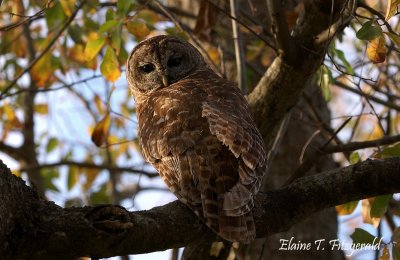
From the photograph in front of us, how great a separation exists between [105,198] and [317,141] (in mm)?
2237

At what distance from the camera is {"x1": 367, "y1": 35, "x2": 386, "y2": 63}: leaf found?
335 centimetres

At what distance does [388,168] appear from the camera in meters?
3.28

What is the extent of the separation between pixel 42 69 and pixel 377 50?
3.43 metres

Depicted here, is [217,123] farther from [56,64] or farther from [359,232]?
[56,64]

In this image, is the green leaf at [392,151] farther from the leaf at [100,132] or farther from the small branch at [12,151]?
the small branch at [12,151]

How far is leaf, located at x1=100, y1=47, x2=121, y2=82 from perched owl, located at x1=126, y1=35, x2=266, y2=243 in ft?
1.02

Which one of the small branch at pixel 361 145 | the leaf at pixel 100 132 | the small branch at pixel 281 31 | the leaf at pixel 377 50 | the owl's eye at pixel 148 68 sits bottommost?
the leaf at pixel 377 50

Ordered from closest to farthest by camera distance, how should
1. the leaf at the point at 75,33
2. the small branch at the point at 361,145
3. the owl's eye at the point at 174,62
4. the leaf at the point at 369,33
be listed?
1. the leaf at the point at 369,33
2. the small branch at the point at 361,145
3. the leaf at the point at 75,33
4. the owl's eye at the point at 174,62

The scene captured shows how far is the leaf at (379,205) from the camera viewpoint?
3.75 metres

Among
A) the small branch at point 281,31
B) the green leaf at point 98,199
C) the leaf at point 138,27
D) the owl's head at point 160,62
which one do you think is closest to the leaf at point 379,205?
the small branch at point 281,31

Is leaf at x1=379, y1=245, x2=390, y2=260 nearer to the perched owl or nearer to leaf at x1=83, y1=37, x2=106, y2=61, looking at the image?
the perched owl

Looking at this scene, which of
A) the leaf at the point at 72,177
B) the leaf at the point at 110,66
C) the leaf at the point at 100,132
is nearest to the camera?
the leaf at the point at 110,66

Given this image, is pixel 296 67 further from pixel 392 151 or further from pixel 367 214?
pixel 367 214

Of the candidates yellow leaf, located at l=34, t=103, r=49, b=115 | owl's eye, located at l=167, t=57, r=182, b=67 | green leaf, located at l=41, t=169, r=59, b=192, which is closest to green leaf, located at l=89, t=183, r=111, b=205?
green leaf, located at l=41, t=169, r=59, b=192
